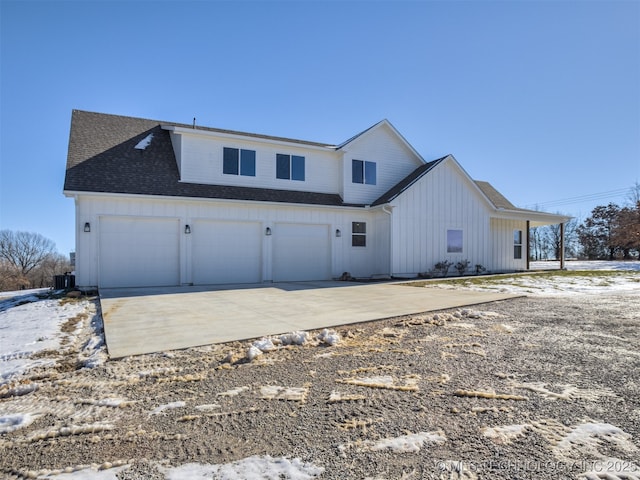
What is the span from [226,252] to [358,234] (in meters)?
5.33

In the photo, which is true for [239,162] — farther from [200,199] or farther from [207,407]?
[207,407]

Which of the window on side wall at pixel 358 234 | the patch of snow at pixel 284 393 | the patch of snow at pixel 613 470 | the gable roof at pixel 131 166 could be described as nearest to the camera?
the patch of snow at pixel 613 470

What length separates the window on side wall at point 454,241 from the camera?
1433 cm

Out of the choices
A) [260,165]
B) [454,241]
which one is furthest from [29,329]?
[454,241]

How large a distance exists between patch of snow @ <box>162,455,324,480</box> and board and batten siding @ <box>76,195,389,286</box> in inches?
385

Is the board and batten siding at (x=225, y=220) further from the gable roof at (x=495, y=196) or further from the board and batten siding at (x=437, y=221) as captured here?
the gable roof at (x=495, y=196)

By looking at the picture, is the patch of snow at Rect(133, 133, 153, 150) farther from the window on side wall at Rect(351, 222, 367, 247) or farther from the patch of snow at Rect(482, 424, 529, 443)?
the patch of snow at Rect(482, 424, 529, 443)

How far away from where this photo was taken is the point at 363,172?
47.4 ft

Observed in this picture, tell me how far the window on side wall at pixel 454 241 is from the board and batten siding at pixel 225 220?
3102 millimetres

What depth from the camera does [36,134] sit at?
13.9 meters

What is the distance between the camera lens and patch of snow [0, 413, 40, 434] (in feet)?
7.27

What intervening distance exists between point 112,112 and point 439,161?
43.8 ft

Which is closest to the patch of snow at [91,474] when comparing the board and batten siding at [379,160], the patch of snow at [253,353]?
the patch of snow at [253,353]

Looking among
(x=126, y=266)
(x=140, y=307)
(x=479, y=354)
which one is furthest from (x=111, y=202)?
(x=479, y=354)
